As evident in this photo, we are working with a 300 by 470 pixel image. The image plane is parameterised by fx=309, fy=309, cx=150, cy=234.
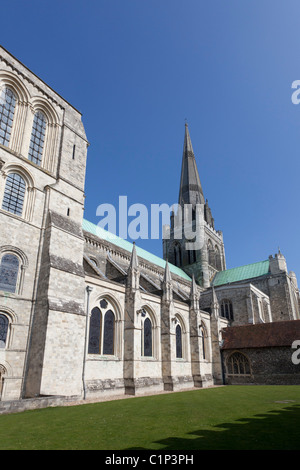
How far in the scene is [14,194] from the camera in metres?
17.5

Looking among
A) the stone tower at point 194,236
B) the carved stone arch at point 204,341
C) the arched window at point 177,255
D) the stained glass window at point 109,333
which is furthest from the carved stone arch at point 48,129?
the arched window at point 177,255

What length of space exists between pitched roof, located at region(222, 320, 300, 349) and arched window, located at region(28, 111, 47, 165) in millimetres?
23442

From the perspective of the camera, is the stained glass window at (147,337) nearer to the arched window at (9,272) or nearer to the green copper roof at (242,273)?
the arched window at (9,272)

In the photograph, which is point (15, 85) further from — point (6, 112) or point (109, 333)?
point (109, 333)

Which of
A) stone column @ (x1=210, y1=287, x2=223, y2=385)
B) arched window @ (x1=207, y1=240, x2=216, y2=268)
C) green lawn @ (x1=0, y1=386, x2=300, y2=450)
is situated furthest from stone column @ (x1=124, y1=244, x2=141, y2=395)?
arched window @ (x1=207, y1=240, x2=216, y2=268)

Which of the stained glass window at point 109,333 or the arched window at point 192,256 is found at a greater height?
the arched window at point 192,256

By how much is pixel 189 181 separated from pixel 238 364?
33498mm

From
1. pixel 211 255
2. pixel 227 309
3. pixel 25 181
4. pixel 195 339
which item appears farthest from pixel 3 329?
pixel 211 255

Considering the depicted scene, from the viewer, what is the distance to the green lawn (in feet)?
21.9

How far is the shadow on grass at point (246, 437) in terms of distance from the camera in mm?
6355

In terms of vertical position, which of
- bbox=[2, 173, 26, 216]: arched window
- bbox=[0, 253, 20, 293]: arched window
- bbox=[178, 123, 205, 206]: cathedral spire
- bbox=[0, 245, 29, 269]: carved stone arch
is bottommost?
bbox=[0, 253, 20, 293]: arched window

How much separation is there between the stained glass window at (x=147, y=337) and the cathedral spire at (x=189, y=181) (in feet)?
104

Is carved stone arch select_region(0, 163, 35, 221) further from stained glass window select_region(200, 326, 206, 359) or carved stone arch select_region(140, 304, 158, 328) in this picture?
stained glass window select_region(200, 326, 206, 359)
